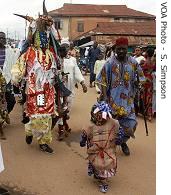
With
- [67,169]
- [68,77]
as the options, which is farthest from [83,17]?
[67,169]

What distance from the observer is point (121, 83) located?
5.93 meters

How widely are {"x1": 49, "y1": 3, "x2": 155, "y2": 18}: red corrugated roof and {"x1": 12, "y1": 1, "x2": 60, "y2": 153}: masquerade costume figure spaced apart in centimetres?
5349

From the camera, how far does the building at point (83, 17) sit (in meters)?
59.7

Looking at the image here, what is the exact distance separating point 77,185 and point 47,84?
174cm

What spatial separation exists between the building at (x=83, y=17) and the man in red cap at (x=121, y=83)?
53.4 metres

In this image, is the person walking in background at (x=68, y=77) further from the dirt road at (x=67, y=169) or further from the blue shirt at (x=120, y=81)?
the blue shirt at (x=120, y=81)

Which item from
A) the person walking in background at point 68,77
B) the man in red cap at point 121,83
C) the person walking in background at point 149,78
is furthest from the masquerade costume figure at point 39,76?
the person walking in background at point 149,78

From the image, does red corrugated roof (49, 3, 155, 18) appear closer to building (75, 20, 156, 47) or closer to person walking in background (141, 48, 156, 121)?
building (75, 20, 156, 47)

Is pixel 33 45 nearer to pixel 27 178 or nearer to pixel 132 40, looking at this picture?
pixel 27 178

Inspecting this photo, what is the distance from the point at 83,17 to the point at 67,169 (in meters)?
55.7

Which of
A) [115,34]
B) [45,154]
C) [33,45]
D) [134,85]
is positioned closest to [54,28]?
[33,45]

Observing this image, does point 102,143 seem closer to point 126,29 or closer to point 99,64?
point 99,64

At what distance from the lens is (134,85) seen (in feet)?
19.9

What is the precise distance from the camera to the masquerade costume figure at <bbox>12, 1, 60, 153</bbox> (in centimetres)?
607
